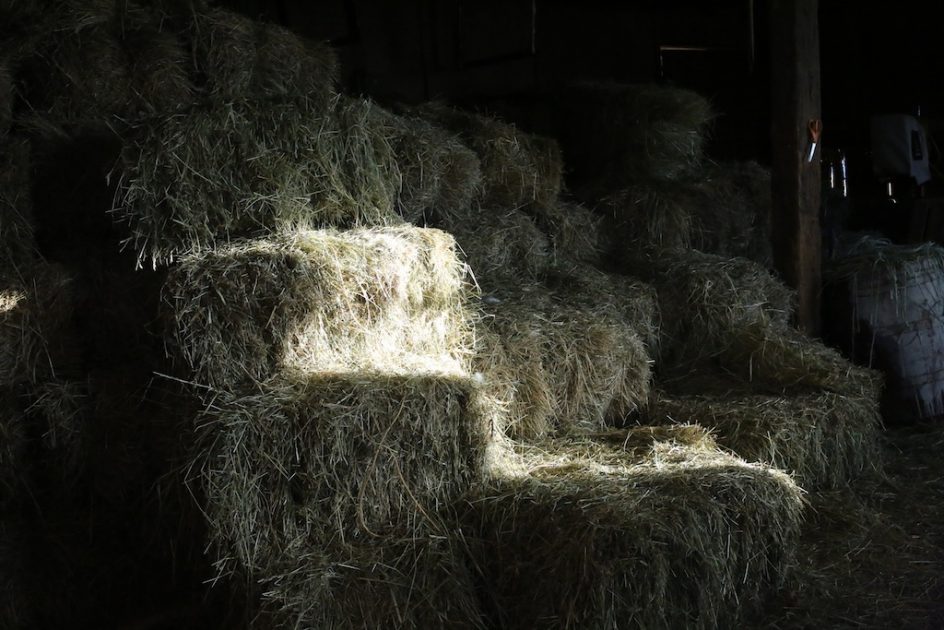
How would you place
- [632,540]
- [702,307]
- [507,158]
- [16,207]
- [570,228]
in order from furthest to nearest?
[570,228] < [702,307] < [507,158] < [16,207] < [632,540]

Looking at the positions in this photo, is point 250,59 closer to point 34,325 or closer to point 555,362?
point 34,325

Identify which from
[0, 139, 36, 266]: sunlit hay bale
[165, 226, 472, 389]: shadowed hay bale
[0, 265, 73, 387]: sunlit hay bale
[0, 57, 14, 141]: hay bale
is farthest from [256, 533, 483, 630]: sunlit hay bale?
[0, 57, 14, 141]: hay bale

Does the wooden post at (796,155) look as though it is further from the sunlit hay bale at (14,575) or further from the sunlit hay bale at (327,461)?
the sunlit hay bale at (14,575)

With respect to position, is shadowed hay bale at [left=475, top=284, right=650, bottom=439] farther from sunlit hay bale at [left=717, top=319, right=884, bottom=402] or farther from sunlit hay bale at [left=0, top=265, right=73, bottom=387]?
sunlit hay bale at [left=0, top=265, right=73, bottom=387]

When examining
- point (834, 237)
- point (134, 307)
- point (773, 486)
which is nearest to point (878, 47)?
point (834, 237)

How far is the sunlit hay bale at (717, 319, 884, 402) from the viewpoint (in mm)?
5082

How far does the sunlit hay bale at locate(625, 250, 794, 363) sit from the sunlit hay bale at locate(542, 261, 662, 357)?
0.39 feet

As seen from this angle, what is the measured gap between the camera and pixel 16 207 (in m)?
3.90

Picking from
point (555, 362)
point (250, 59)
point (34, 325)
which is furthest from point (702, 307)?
point (34, 325)

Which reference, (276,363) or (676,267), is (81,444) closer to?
(276,363)

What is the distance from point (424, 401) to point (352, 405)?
25 cm

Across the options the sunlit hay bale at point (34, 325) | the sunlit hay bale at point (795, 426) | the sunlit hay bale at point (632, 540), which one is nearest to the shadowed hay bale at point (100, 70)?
the sunlit hay bale at point (34, 325)

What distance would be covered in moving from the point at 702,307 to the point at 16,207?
3280mm

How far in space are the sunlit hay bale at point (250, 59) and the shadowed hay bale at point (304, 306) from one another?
0.93 meters
